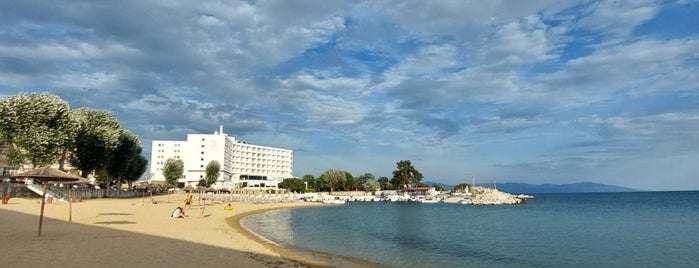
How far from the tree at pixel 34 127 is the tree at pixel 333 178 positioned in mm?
103189

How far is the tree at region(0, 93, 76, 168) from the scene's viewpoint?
42.4m

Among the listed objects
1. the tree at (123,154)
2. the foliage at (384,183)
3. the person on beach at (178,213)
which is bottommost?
the person on beach at (178,213)

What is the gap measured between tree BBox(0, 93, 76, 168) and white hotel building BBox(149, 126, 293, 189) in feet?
338

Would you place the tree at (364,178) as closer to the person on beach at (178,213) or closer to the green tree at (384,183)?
the green tree at (384,183)

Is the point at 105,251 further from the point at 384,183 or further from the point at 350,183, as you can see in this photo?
the point at 384,183

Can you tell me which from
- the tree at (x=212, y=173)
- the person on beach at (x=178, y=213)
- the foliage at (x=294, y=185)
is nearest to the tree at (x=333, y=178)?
the foliage at (x=294, y=185)

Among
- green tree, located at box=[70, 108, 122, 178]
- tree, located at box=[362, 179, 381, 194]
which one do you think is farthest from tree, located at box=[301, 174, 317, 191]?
green tree, located at box=[70, 108, 122, 178]

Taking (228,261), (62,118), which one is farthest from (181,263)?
(62,118)

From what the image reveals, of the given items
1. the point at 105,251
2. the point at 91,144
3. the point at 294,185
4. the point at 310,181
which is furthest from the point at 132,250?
the point at 310,181

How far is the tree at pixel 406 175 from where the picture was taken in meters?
146

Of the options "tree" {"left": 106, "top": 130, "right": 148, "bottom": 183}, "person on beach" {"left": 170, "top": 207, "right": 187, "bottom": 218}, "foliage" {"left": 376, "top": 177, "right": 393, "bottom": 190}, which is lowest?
"person on beach" {"left": 170, "top": 207, "right": 187, "bottom": 218}

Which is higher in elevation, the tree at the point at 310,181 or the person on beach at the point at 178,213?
the tree at the point at 310,181

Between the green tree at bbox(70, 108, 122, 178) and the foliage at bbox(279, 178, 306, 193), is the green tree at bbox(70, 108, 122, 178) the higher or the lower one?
the higher one

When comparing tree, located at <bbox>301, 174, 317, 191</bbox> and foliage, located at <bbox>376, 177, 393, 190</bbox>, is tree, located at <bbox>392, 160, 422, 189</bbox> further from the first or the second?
tree, located at <bbox>301, 174, 317, 191</bbox>
